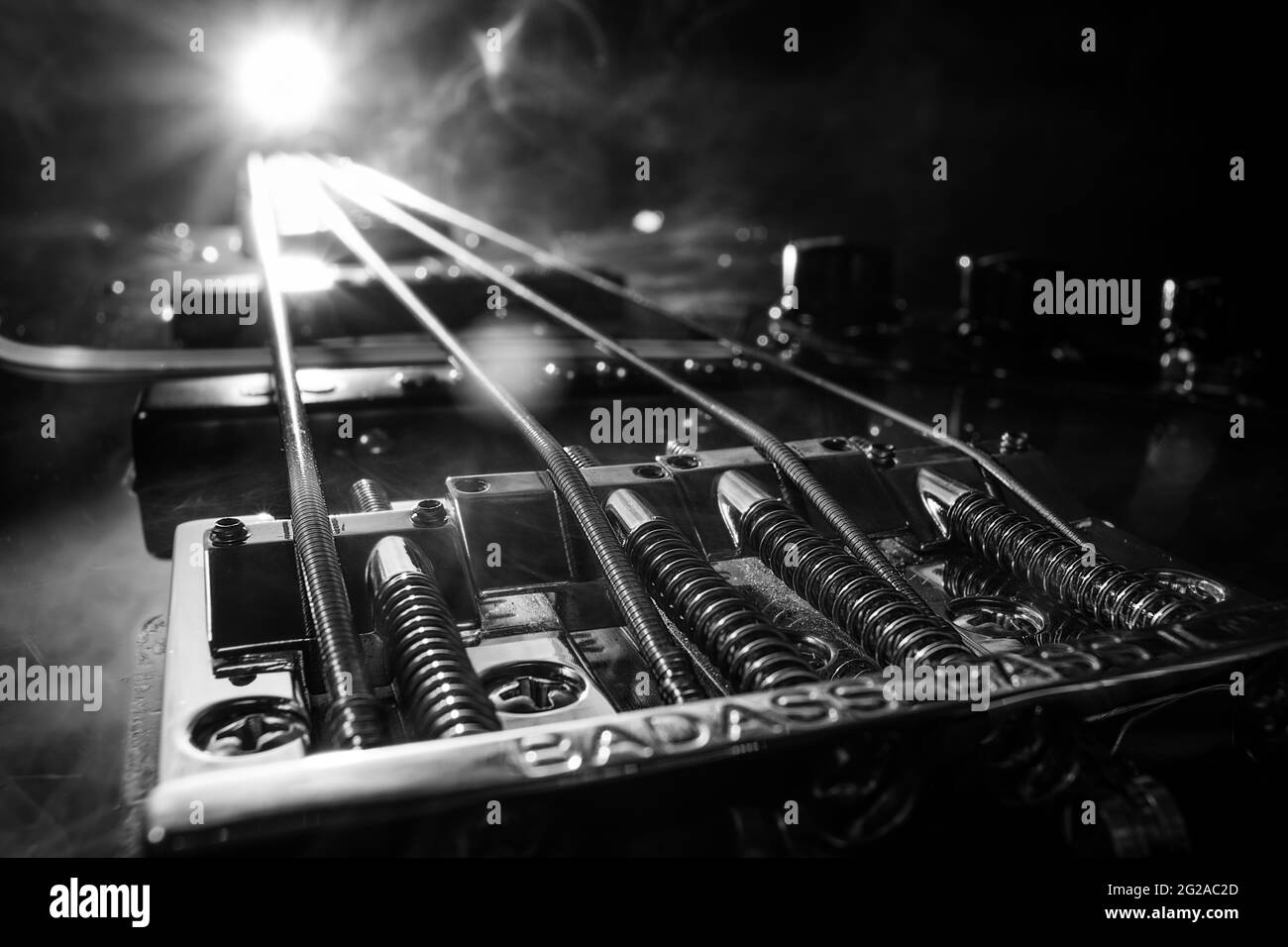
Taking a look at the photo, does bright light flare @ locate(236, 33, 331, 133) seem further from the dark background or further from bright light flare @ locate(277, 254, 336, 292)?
bright light flare @ locate(277, 254, 336, 292)

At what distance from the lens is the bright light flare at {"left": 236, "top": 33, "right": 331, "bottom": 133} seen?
7.77 meters

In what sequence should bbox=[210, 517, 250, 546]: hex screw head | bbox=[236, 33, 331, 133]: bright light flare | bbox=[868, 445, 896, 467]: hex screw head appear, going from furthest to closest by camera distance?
bbox=[236, 33, 331, 133]: bright light flare
bbox=[868, 445, 896, 467]: hex screw head
bbox=[210, 517, 250, 546]: hex screw head

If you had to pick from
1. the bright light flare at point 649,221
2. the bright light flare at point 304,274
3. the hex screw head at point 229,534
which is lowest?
the hex screw head at point 229,534

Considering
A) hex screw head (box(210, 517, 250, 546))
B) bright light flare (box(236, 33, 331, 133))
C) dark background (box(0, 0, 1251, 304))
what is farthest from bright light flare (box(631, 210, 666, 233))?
hex screw head (box(210, 517, 250, 546))

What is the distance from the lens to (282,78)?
26.0ft

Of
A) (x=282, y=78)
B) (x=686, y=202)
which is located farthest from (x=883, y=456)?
(x=282, y=78)

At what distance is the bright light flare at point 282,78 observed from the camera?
777 cm

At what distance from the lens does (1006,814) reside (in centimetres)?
87

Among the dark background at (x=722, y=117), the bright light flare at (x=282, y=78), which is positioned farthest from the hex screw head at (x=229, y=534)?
the bright light flare at (x=282, y=78)

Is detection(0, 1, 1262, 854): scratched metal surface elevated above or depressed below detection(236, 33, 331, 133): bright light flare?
below

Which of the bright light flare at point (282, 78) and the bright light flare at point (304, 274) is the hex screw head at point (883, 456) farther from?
the bright light flare at point (282, 78)

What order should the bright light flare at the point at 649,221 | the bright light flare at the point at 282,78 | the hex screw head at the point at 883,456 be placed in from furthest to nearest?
1. the bright light flare at the point at 282,78
2. the bright light flare at the point at 649,221
3. the hex screw head at the point at 883,456

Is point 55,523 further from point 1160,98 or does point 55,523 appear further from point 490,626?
point 1160,98

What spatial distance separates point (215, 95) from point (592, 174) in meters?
3.39
